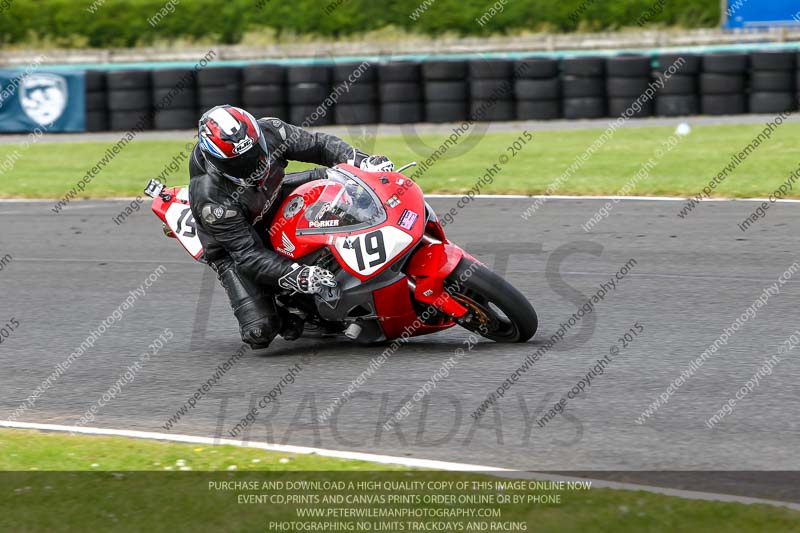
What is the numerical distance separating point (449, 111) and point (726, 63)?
4.43 m

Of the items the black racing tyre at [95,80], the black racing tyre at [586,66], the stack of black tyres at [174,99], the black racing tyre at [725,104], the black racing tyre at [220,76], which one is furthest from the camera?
the black racing tyre at [95,80]

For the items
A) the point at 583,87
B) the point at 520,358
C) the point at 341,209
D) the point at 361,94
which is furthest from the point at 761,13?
the point at 341,209

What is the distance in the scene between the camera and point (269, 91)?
61.9 feet

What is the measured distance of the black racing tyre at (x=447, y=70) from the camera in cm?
1847

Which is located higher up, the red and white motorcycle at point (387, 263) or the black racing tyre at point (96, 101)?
the red and white motorcycle at point (387, 263)

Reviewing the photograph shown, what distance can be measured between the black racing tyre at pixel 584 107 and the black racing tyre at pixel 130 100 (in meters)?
7.08

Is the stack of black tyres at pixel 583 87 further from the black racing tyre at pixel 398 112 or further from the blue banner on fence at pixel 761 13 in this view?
the blue banner on fence at pixel 761 13

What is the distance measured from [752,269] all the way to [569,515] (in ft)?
16.1

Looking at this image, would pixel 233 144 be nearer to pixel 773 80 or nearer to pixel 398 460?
Answer: pixel 398 460

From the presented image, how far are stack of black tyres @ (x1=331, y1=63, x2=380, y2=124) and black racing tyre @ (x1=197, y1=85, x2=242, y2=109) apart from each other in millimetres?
1692

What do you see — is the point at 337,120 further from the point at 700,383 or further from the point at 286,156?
the point at 700,383

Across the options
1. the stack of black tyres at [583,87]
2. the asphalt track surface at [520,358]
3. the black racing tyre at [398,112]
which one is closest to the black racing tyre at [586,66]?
the stack of black tyres at [583,87]

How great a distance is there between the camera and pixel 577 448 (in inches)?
211

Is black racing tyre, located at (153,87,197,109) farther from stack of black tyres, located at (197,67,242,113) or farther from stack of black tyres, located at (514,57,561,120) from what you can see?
stack of black tyres, located at (514,57,561,120)
